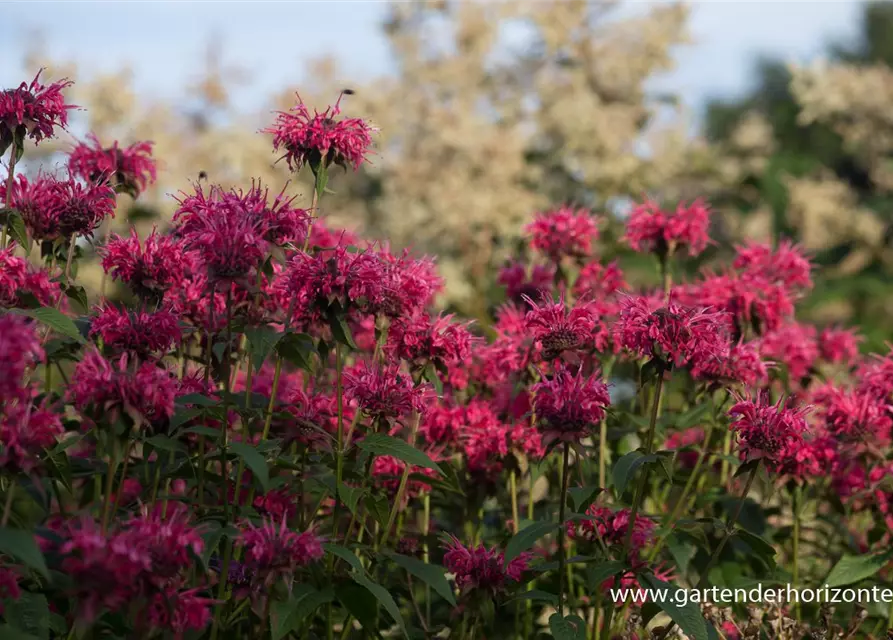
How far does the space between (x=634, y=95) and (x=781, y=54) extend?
25925 millimetres

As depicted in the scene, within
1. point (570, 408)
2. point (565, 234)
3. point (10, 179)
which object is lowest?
point (570, 408)

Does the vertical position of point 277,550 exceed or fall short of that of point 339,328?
it falls short

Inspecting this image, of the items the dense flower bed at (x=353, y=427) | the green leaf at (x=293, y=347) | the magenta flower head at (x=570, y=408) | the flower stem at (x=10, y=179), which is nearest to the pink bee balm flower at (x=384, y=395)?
the dense flower bed at (x=353, y=427)

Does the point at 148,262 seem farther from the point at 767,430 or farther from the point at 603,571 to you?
the point at 767,430

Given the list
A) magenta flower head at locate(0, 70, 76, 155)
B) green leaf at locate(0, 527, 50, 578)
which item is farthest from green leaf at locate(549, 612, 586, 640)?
magenta flower head at locate(0, 70, 76, 155)

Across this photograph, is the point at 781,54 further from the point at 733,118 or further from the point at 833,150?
the point at 833,150

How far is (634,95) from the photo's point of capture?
31.1 ft

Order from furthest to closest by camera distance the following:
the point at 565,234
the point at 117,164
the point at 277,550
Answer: the point at 565,234, the point at 117,164, the point at 277,550

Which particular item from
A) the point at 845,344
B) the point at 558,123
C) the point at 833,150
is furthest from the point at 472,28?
the point at 833,150

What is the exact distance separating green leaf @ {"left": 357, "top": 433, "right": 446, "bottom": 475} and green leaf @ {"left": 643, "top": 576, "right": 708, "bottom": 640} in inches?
21.6

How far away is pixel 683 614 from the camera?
2230 millimetres

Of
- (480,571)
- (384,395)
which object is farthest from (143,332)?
(480,571)

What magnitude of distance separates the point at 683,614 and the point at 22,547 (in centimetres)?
137

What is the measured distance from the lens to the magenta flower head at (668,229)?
3396 millimetres
